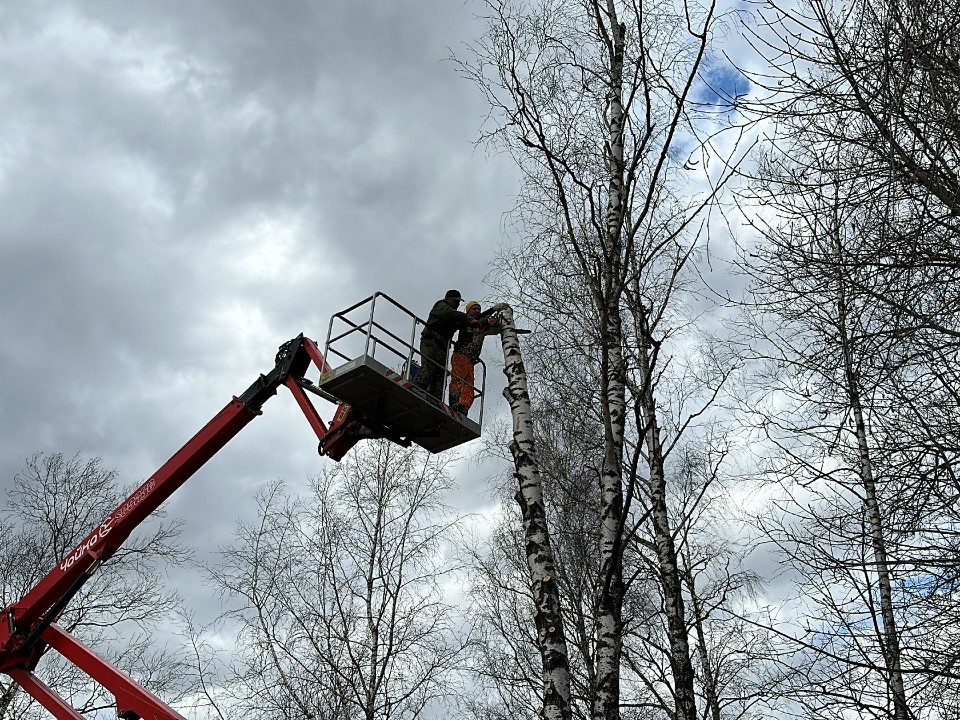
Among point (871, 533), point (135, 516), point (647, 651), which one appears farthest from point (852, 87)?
point (135, 516)

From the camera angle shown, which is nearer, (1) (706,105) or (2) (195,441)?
(1) (706,105)

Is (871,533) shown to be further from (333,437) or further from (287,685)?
(287,685)

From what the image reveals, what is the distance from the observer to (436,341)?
366 inches

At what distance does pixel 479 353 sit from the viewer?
9.48 metres

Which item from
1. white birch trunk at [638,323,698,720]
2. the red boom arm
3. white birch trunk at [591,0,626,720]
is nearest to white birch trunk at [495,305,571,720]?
white birch trunk at [591,0,626,720]

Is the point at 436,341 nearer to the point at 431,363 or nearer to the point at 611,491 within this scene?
the point at 431,363

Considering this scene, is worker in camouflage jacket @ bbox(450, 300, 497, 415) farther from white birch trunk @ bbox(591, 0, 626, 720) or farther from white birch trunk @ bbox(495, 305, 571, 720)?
white birch trunk @ bbox(591, 0, 626, 720)

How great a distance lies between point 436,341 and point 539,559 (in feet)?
11.5

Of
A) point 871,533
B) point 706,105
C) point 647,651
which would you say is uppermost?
point 706,105

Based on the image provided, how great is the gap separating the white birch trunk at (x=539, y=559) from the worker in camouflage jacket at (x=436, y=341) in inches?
75.5

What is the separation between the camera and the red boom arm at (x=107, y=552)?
11242 mm

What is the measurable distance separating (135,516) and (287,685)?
14.4ft

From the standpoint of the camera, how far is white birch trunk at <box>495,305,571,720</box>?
19.2ft

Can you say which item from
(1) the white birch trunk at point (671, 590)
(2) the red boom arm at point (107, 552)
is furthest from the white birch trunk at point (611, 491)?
(2) the red boom arm at point (107, 552)
